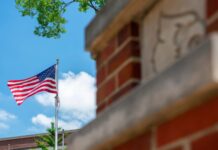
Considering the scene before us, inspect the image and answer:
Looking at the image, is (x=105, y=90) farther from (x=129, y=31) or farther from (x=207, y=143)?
(x=207, y=143)

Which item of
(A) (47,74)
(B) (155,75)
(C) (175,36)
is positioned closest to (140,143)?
(B) (155,75)

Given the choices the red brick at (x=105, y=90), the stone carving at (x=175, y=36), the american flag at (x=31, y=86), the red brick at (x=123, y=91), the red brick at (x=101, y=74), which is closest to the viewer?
the stone carving at (x=175, y=36)

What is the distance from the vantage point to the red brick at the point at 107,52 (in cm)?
251

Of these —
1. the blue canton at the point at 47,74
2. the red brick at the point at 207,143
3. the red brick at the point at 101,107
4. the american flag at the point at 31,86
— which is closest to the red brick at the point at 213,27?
the red brick at the point at 207,143

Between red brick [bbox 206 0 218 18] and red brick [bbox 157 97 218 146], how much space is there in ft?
0.99

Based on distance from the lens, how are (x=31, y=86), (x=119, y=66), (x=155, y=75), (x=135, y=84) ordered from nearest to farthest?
(x=155, y=75)
(x=135, y=84)
(x=119, y=66)
(x=31, y=86)

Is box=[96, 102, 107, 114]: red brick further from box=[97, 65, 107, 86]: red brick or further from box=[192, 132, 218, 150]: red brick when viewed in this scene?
box=[192, 132, 218, 150]: red brick

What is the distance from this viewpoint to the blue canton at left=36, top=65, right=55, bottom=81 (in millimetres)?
19545

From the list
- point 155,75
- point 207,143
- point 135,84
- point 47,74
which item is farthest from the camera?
point 47,74

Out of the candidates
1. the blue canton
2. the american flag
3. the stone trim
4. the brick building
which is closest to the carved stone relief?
the brick building

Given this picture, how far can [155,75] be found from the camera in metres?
2.05

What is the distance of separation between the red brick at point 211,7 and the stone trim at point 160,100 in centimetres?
22

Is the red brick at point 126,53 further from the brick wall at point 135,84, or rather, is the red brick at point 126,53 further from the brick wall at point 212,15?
the brick wall at point 212,15

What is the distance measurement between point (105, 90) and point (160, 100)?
→ 0.74 meters
